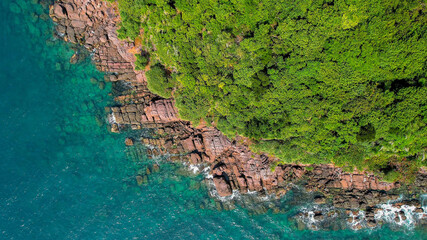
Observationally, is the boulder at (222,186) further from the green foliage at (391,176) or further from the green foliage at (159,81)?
the green foliage at (391,176)

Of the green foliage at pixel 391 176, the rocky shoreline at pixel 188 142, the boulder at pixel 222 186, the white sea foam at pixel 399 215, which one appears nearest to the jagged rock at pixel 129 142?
the rocky shoreline at pixel 188 142

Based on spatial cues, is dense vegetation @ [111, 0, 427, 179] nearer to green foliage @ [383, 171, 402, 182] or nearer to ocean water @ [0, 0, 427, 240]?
green foliage @ [383, 171, 402, 182]

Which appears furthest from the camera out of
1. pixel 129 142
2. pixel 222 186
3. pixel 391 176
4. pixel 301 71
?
pixel 129 142

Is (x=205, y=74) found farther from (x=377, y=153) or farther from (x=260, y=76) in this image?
(x=377, y=153)

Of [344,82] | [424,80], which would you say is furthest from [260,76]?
[424,80]

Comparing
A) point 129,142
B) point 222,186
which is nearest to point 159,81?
point 129,142

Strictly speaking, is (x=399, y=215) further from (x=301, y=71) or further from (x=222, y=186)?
(x=301, y=71)
